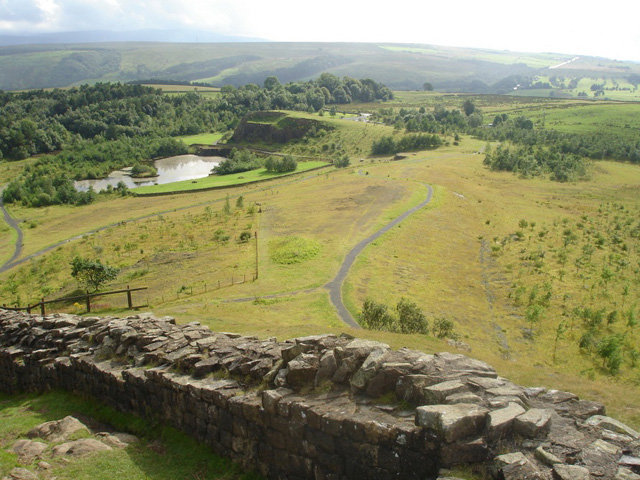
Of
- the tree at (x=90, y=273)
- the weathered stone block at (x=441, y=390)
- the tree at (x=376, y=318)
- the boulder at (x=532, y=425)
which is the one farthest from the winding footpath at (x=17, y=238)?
the boulder at (x=532, y=425)

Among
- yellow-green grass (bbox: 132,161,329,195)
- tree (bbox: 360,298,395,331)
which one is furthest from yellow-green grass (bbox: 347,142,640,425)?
yellow-green grass (bbox: 132,161,329,195)

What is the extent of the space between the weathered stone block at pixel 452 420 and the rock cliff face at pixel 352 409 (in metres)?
0.03

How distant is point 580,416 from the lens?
479 inches

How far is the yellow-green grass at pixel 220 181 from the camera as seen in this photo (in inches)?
4439

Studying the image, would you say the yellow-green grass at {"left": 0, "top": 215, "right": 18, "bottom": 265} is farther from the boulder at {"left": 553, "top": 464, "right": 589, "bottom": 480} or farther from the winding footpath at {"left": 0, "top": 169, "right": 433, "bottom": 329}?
the boulder at {"left": 553, "top": 464, "right": 589, "bottom": 480}

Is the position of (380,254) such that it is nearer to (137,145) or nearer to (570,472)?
(570,472)

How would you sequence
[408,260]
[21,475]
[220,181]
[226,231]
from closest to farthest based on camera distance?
[21,475] → [408,260] → [226,231] → [220,181]

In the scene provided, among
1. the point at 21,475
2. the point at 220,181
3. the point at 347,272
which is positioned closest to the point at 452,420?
the point at 21,475

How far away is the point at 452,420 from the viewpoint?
10836 millimetres

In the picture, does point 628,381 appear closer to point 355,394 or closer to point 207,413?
point 355,394

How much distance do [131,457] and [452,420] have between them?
31.9 ft

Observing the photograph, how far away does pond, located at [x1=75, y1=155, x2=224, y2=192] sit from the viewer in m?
138

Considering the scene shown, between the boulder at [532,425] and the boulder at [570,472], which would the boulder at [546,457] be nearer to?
the boulder at [570,472]

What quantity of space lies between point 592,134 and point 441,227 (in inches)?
4524
